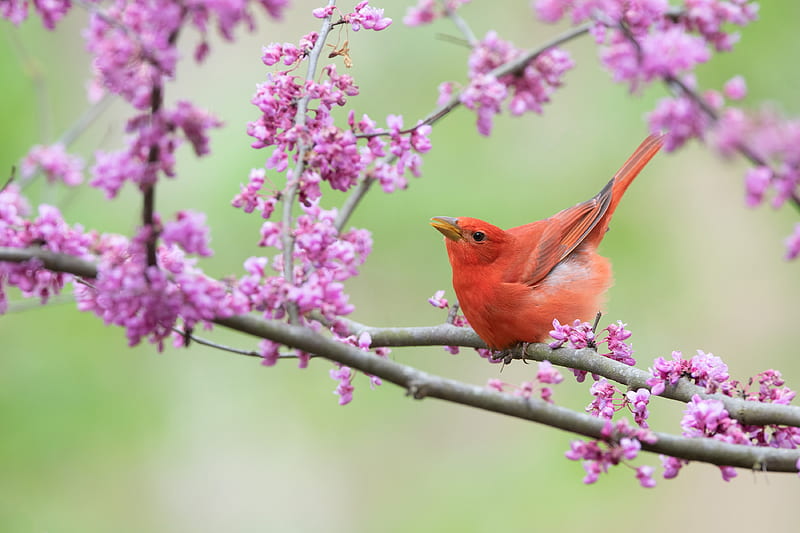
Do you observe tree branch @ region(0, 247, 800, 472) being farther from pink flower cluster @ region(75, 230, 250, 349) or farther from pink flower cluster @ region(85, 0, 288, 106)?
pink flower cluster @ region(85, 0, 288, 106)

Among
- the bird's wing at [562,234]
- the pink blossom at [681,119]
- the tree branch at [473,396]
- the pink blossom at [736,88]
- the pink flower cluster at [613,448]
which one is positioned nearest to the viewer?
the pink blossom at [681,119]

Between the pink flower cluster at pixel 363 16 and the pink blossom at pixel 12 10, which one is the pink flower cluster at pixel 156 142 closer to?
the pink blossom at pixel 12 10

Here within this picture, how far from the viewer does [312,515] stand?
655 cm

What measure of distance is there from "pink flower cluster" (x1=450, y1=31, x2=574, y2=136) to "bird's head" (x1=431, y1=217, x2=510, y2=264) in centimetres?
138

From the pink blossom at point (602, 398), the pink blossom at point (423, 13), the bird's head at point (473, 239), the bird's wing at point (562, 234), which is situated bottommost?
the pink blossom at point (602, 398)

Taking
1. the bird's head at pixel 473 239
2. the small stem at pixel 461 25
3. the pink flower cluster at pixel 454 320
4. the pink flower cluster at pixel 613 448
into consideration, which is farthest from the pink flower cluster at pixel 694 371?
the bird's head at pixel 473 239

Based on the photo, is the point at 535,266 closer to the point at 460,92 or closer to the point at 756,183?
the point at 460,92

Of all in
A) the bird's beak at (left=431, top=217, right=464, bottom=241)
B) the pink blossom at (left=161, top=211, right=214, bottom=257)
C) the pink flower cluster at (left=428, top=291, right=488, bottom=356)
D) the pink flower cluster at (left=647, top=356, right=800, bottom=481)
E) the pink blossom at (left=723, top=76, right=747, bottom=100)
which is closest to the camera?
the pink blossom at (left=723, top=76, right=747, bottom=100)

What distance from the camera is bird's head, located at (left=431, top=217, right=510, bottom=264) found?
3.96 meters

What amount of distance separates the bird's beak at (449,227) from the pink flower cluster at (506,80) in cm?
131

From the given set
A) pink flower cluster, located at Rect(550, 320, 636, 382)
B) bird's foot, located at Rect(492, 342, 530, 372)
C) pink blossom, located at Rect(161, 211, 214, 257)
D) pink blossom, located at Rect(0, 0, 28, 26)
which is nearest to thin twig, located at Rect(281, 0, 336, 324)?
pink blossom, located at Rect(161, 211, 214, 257)

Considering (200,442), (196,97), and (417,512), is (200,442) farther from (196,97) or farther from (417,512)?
(196,97)

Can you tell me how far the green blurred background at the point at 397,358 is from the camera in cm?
622

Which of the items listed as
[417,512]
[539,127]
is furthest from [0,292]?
[539,127]
